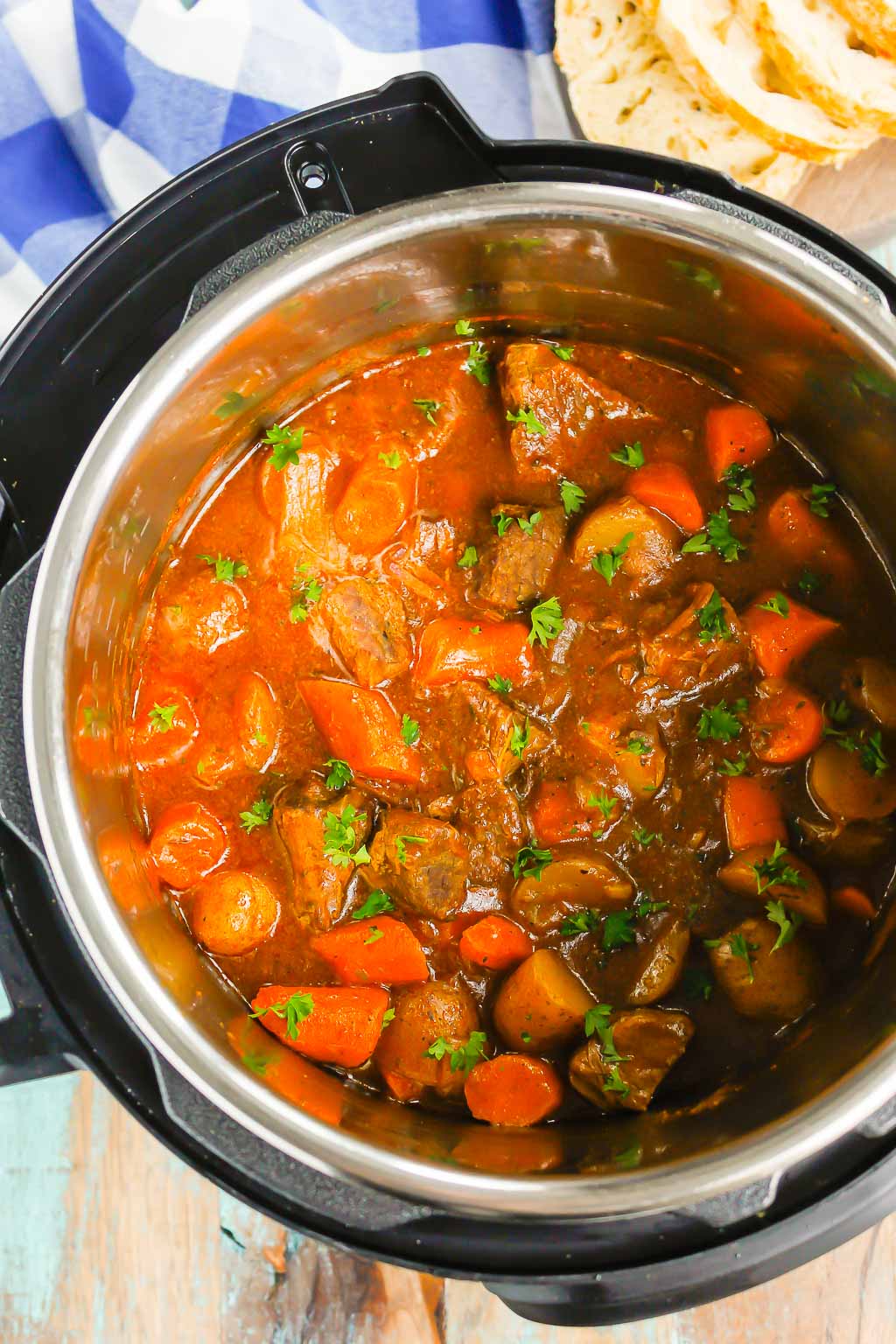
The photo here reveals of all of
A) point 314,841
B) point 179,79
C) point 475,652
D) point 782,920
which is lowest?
point 782,920

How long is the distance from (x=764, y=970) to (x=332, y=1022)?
0.98m

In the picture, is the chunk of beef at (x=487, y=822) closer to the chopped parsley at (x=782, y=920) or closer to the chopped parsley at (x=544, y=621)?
the chopped parsley at (x=544, y=621)

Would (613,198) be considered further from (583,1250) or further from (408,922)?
(583,1250)

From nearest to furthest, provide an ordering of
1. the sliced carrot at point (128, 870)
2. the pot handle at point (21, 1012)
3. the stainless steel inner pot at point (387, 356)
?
1. the stainless steel inner pot at point (387, 356)
2. the sliced carrot at point (128, 870)
3. the pot handle at point (21, 1012)

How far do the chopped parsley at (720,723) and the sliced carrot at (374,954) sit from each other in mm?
824

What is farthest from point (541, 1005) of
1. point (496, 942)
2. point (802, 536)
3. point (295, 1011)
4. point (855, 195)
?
point (855, 195)

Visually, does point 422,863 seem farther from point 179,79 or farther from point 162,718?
point 179,79

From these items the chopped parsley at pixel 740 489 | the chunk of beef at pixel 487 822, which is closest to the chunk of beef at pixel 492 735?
the chunk of beef at pixel 487 822

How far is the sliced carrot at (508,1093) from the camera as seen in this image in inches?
104

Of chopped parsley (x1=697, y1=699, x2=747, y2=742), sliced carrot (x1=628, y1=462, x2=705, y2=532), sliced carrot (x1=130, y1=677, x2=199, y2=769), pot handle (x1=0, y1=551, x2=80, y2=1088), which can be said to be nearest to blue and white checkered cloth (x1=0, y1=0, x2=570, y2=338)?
sliced carrot (x1=628, y1=462, x2=705, y2=532)

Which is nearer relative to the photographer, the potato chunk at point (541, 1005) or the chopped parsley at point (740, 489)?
the potato chunk at point (541, 1005)

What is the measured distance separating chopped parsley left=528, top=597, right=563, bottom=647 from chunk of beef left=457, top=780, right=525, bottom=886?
347 millimetres

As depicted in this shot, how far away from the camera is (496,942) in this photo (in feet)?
8.75

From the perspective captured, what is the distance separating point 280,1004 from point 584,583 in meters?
1.19
